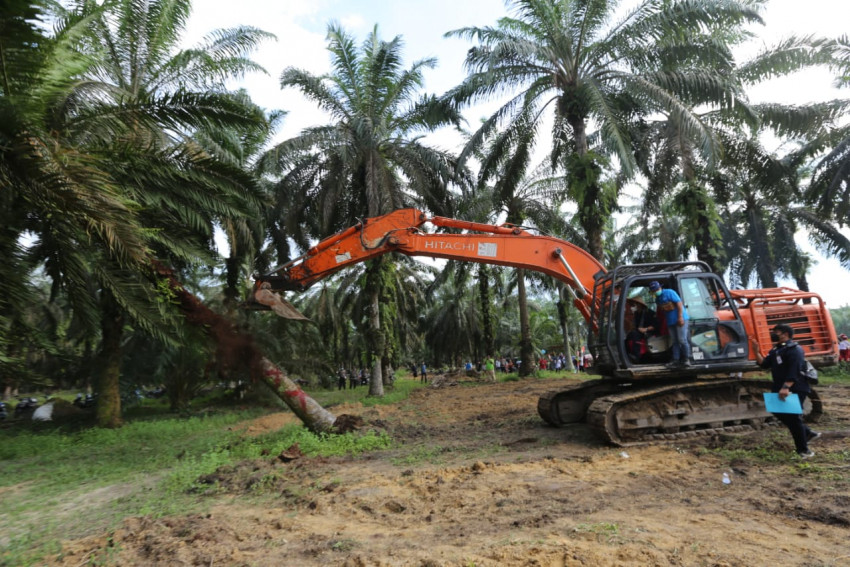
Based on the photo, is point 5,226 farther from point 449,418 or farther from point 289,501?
point 449,418

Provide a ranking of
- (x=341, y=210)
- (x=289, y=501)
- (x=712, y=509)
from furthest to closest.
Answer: (x=341, y=210), (x=289, y=501), (x=712, y=509)

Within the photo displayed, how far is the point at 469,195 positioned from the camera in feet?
62.3

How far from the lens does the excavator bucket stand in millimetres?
7520

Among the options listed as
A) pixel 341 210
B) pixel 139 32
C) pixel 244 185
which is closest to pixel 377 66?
pixel 341 210

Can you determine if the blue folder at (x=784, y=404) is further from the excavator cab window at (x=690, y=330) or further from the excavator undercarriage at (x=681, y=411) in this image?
the excavator undercarriage at (x=681, y=411)

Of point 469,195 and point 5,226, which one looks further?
point 469,195

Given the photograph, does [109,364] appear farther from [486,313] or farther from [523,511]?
[486,313]

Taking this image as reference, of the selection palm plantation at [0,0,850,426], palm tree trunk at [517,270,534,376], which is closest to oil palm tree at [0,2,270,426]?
palm plantation at [0,0,850,426]

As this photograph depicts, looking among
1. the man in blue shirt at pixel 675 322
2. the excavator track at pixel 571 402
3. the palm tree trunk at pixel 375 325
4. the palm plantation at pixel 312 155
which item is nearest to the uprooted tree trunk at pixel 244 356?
the palm plantation at pixel 312 155

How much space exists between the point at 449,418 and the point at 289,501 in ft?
20.1

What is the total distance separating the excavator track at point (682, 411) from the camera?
7.08 m

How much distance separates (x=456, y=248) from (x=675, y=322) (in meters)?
3.56

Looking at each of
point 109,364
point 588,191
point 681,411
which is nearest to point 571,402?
point 681,411

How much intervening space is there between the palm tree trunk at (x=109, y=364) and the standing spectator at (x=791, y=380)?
13993 millimetres
